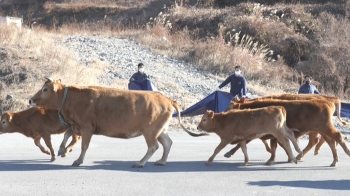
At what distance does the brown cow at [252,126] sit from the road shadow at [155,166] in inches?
10.5

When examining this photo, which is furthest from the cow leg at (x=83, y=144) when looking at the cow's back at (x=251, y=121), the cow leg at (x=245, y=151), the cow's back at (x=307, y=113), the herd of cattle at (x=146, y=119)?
the cow's back at (x=307, y=113)

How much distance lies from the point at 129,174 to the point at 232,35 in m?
26.2

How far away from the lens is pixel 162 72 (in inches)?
1107

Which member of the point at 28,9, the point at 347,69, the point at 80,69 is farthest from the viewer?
the point at 28,9

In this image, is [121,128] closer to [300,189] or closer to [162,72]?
[300,189]

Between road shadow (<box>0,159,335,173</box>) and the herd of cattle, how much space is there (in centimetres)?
21

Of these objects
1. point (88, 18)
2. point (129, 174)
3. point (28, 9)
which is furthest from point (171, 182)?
point (28, 9)

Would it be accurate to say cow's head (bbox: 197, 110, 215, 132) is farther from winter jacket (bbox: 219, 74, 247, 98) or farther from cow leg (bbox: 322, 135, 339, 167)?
winter jacket (bbox: 219, 74, 247, 98)

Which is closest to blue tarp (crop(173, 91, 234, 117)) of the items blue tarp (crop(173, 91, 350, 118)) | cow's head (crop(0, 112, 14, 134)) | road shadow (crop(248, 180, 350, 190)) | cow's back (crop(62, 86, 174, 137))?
blue tarp (crop(173, 91, 350, 118))

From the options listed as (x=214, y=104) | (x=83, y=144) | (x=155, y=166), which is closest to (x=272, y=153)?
(x=155, y=166)

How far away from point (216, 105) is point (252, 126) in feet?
22.7

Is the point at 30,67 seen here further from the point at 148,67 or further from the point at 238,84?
the point at 238,84

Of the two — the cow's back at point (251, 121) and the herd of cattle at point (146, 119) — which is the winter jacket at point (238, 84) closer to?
the herd of cattle at point (146, 119)

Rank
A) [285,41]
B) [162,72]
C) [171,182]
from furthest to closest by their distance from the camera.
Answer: [285,41]
[162,72]
[171,182]
